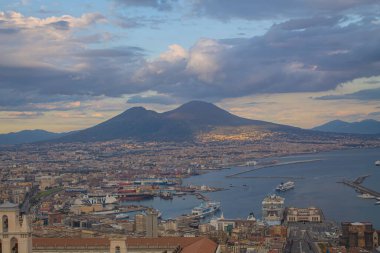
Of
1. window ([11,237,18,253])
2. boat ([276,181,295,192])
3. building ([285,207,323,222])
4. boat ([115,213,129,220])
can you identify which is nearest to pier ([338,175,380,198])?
boat ([276,181,295,192])

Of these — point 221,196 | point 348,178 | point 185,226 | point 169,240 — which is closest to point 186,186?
point 221,196

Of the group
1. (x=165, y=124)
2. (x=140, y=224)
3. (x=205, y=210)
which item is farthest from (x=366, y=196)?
(x=165, y=124)

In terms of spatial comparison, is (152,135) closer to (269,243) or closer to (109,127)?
(109,127)

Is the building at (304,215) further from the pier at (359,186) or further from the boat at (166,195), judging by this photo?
the boat at (166,195)

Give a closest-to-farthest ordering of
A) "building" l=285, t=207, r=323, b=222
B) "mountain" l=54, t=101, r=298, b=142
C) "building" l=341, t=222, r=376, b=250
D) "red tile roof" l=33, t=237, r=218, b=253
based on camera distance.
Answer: "red tile roof" l=33, t=237, r=218, b=253
"building" l=341, t=222, r=376, b=250
"building" l=285, t=207, r=323, b=222
"mountain" l=54, t=101, r=298, b=142

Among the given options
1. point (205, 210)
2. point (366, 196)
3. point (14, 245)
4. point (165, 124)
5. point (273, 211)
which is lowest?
point (205, 210)

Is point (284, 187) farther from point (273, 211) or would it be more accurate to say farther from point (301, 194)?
point (273, 211)

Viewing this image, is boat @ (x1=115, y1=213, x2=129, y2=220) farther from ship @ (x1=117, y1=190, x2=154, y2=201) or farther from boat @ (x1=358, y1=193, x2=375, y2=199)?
boat @ (x1=358, y1=193, x2=375, y2=199)
